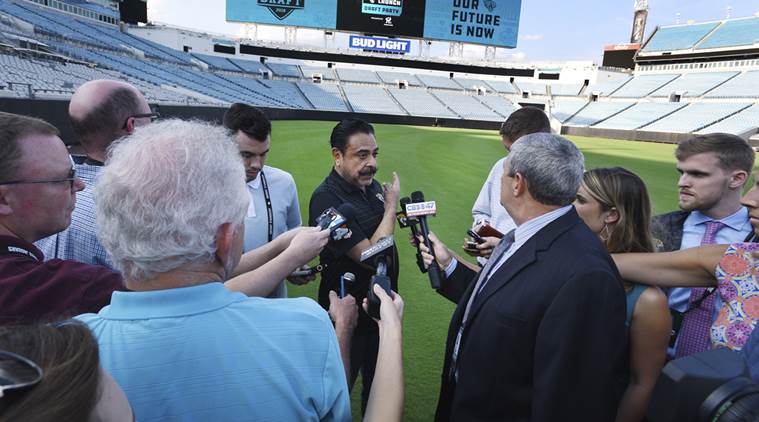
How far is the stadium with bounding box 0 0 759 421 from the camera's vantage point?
13.9 meters

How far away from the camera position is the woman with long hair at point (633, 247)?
1.73 metres

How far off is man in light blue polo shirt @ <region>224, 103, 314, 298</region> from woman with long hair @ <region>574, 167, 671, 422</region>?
183 centimetres

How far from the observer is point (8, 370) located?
61 cm

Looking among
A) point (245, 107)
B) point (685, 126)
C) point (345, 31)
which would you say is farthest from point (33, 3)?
point (685, 126)

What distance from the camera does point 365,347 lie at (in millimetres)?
2732

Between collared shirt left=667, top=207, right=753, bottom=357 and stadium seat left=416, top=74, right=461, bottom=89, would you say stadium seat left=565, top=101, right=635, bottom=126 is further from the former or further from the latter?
Result: collared shirt left=667, top=207, right=753, bottom=357

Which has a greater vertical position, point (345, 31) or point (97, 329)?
point (345, 31)

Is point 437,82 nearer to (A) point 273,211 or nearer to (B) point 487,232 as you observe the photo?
(B) point 487,232

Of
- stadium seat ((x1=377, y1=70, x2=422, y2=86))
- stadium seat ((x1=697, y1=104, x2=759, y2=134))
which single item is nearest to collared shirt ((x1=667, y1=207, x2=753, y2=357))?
stadium seat ((x1=697, y1=104, x2=759, y2=134))

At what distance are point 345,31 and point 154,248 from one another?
136ft

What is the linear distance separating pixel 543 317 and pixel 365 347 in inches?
57.9

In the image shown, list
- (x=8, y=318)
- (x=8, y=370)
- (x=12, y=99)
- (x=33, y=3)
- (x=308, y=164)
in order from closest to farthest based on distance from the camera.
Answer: (x=8, y=370)
(x=8, y=318)
(x=12, y=99)
(x=308, y=164)
(x=33, y=3)

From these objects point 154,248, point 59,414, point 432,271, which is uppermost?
point 154,248

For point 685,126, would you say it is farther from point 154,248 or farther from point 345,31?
point 154,248
